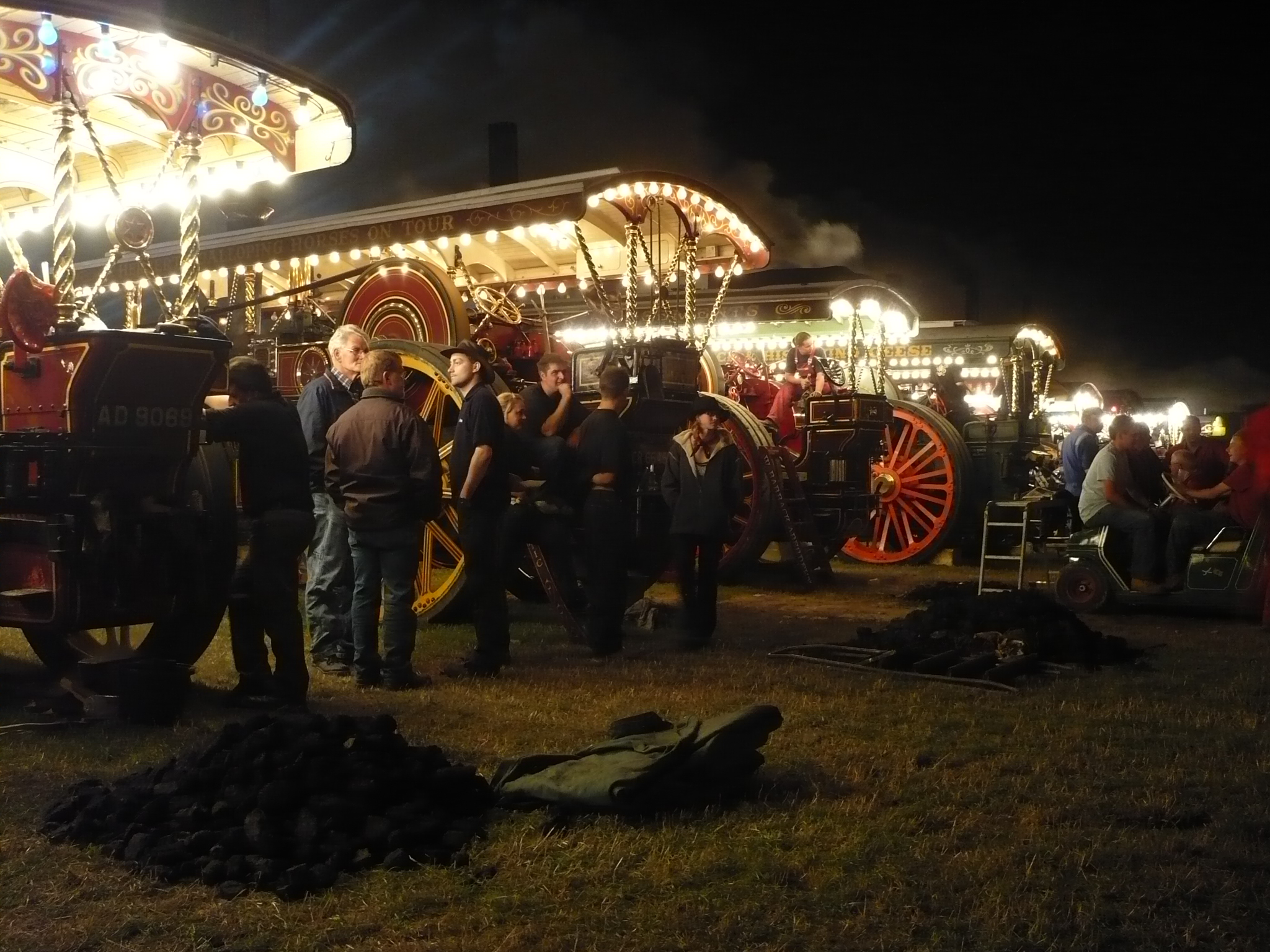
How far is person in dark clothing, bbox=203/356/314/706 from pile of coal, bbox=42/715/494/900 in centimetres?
132

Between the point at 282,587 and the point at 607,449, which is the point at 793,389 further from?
the point at 282,587

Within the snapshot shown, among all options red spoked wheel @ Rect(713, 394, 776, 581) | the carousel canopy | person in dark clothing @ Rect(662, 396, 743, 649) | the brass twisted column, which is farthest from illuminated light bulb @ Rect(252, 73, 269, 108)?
red spoked wheel @ Rect(713, 394, 776, 581)

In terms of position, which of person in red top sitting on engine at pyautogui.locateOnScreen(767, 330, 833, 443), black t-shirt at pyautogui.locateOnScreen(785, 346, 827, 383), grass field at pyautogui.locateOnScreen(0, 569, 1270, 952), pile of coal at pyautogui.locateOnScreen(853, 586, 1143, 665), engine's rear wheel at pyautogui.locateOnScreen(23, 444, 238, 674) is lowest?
grass field at pyautogui.locateOnScreen(0, 569, 1270, 952)

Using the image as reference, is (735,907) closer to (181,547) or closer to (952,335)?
(181,547)

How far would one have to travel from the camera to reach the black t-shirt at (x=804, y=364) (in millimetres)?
11781

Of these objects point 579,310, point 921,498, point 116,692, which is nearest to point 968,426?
point 921,498

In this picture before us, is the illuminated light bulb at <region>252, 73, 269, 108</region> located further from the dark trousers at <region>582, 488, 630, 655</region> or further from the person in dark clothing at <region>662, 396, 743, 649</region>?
the person in dark clothing at <region>662, 396, 743, 649</region>

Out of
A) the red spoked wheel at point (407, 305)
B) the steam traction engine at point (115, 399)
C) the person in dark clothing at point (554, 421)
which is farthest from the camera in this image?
the red spoked wheel at point (407, 305)

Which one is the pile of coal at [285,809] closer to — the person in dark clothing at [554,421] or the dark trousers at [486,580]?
the dark trousers at [486,580]

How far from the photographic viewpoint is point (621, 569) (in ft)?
21.6

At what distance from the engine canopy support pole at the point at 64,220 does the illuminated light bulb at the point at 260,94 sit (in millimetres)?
768

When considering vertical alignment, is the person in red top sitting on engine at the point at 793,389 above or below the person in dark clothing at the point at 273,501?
above

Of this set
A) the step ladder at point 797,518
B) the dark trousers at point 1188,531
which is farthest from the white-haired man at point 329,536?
the dark trousers at point 1188,531

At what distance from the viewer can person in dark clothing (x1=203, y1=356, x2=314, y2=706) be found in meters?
4.99
